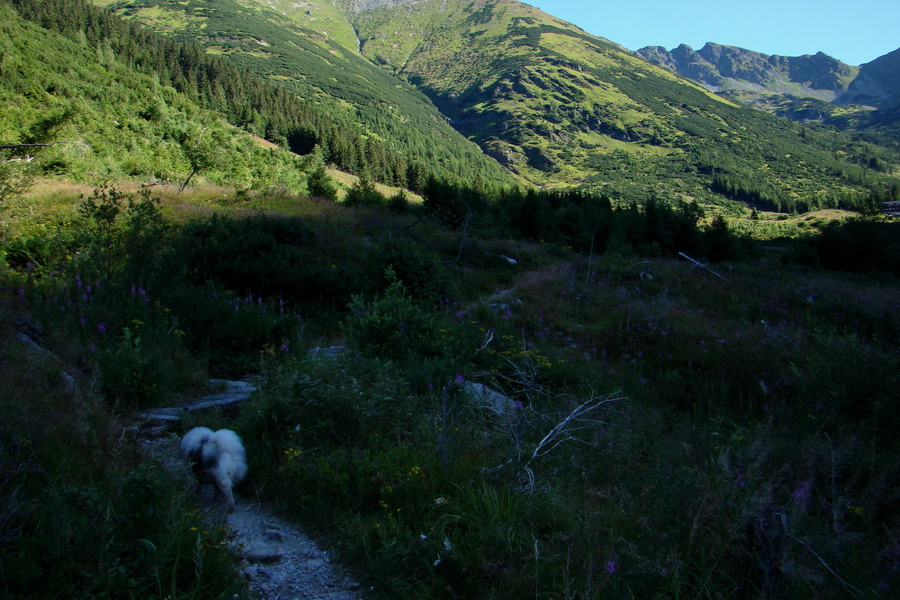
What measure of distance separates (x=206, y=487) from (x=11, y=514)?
1227 millimetres

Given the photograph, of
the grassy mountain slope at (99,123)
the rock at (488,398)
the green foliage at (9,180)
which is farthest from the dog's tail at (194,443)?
the grassy mountain slope at (99,123)

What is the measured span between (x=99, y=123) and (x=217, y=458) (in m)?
45.3

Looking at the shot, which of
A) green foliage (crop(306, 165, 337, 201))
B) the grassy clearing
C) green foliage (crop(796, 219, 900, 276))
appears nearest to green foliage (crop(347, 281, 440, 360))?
the grassy clearing

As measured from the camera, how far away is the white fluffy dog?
2.88 metres

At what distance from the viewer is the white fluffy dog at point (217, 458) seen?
2879 millimetres

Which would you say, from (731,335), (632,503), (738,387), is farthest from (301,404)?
(731,335)

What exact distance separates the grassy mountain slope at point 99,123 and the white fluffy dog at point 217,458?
1040 centimetres

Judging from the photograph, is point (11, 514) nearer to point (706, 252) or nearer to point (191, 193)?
point (191, 193)

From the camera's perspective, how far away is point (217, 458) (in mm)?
2941

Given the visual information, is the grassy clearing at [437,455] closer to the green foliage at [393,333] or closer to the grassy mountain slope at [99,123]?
the green foliage at [393,333]

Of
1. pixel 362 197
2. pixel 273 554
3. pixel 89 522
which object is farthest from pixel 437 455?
pixel 362 197

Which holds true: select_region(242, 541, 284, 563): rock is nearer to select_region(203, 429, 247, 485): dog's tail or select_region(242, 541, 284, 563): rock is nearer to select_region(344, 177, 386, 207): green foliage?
select_region(203, 429, 247, 485): dog's tail

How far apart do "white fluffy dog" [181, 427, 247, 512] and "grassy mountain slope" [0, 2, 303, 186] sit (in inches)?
409

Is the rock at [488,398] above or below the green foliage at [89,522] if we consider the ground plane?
below
